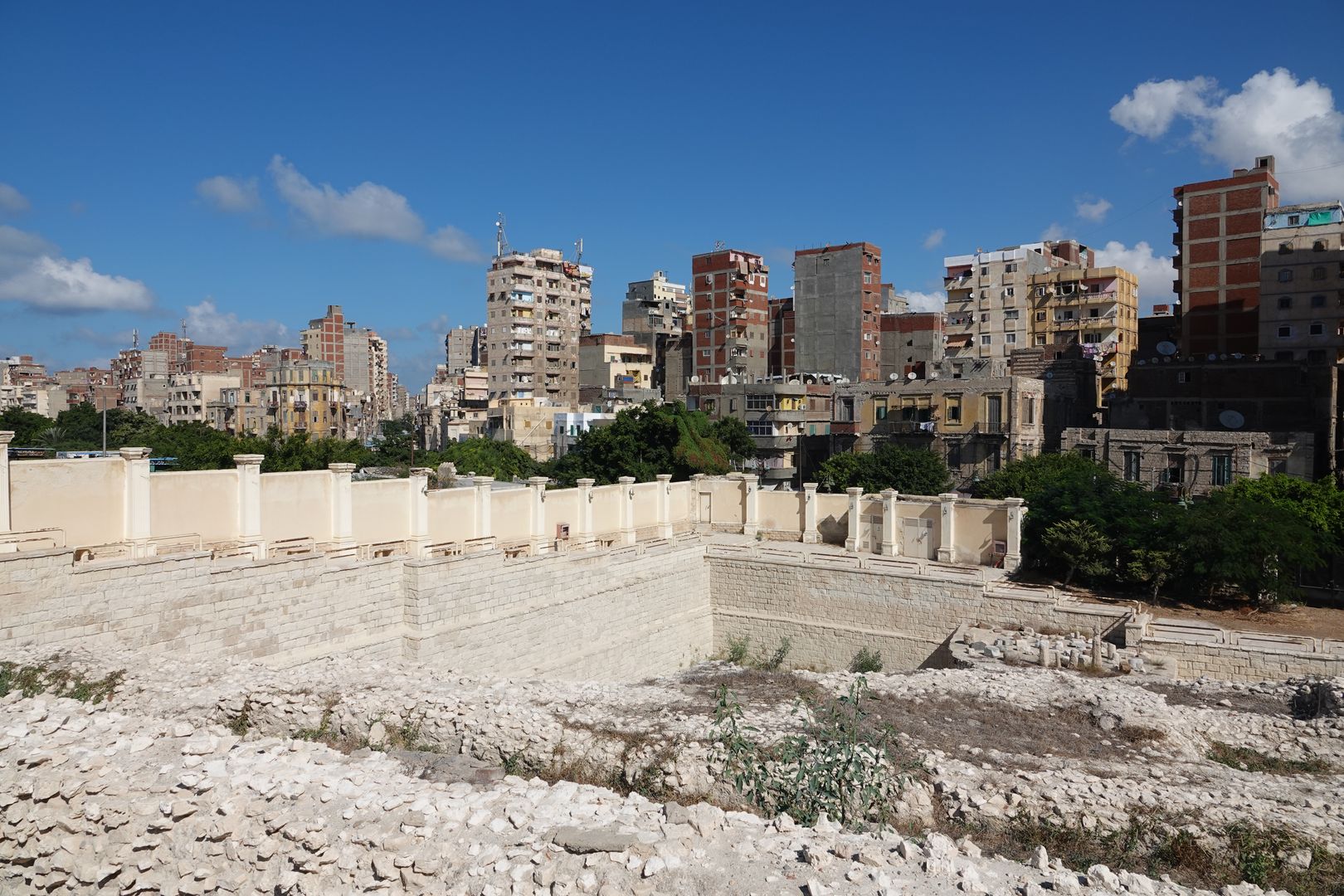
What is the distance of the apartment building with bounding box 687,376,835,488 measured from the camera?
143 feet

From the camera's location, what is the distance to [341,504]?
16.1m

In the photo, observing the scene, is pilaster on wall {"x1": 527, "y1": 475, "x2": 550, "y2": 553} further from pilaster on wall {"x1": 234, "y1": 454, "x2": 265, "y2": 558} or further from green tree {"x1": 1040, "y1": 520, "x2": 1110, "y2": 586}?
green tree {"x1": 1040, "y1": 520, "x2": 1110, "y2": 586}

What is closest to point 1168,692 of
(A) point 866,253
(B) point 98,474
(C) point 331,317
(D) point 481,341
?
(B) point 98,474

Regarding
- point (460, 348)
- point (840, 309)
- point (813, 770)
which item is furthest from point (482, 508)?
point (460, 348)

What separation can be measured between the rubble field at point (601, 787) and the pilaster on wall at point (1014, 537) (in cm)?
785

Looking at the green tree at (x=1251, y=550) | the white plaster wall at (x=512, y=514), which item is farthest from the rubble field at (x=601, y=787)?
the green tree at (x=1251, y=550)

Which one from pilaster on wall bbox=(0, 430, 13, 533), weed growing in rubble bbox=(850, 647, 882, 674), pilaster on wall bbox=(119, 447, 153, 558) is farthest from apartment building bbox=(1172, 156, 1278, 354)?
pilaster on wall bbox=(0, 430, 13, 533)

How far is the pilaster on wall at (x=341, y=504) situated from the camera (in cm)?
1608

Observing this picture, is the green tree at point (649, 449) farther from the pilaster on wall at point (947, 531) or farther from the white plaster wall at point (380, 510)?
the white plaster wall at point (380, 510)

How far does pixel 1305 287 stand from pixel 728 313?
3460 cm

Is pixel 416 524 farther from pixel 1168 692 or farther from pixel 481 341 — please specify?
pixel 481 341

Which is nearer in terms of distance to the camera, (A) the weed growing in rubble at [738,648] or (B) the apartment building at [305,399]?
(A) the weed growing in rubble at [738,648]

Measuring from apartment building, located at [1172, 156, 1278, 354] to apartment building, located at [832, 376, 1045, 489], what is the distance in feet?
36.9

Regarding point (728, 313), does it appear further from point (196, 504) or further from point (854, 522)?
point (196, 504)
